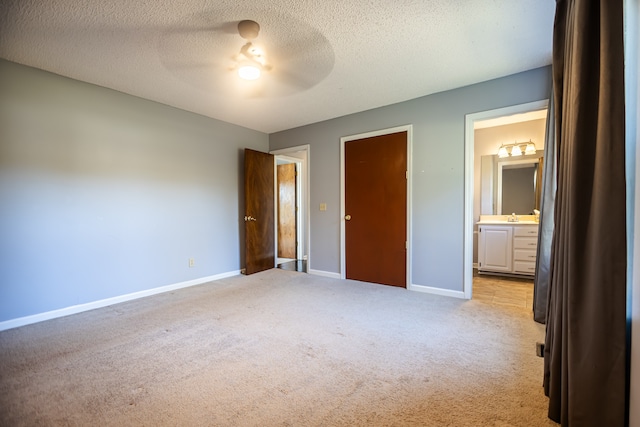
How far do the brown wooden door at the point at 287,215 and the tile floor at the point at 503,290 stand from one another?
3634mm

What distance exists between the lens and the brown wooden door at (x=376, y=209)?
11.8 feet

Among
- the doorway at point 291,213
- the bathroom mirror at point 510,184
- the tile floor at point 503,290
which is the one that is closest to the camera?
the tile floor at point 503,290

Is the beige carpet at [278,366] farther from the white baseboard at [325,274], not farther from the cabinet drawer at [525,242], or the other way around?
the cabinet drawer at [525,242]

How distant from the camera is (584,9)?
3.54ft

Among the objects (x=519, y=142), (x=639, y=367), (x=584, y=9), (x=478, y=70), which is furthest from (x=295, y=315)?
(x=519, y=142)

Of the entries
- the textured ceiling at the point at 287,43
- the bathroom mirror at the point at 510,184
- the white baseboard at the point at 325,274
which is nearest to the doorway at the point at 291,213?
the white baseboard at the point at 325,274

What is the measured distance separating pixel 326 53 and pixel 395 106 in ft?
5.04

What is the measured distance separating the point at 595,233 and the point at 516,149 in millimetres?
4248

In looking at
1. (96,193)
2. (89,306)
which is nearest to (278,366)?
(89,306)

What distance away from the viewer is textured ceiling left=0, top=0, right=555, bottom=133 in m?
1.85

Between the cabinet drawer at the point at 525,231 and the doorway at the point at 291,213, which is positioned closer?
the cabinet drawer at the point at 525,231

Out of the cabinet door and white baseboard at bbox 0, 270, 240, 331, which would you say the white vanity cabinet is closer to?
the cabinet door

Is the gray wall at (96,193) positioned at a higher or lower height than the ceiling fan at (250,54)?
lower

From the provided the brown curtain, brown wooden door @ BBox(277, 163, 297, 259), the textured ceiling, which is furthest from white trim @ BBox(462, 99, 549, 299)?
brown wooden door @ BBox(277, 163, 297, 259)
